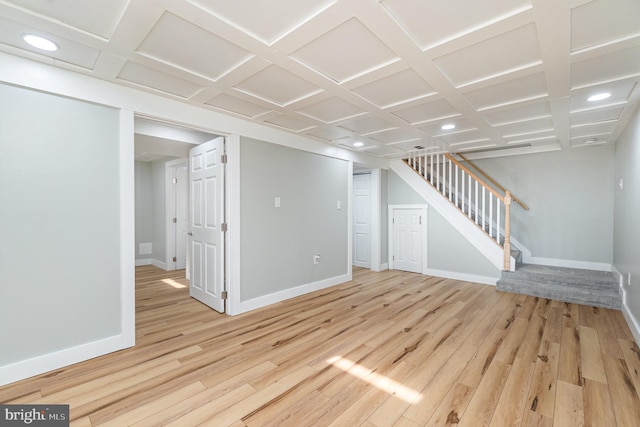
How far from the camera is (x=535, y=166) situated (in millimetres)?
5258

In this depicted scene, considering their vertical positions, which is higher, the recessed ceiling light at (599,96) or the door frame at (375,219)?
the recessed ceiling light at (599,96)

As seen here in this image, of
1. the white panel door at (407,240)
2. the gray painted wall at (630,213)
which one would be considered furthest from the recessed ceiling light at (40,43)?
the white panel door at (407,240)

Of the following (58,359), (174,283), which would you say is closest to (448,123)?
(58,359)

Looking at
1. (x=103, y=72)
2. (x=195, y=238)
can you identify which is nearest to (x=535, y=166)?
(x=195, y=238)

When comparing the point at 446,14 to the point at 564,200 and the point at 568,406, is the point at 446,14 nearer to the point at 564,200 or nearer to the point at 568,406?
the point at 568,406

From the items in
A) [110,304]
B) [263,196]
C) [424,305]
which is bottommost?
[424,305]

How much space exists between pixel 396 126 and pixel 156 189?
5432 millimetres

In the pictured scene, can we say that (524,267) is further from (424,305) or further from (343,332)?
(343,332)

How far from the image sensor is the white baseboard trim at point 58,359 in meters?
2.05

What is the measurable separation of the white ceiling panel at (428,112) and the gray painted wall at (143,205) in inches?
231

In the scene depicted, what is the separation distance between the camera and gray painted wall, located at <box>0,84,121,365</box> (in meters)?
2.07

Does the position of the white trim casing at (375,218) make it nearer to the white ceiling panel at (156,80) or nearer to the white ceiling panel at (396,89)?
the white ceiling panel at (396,89)

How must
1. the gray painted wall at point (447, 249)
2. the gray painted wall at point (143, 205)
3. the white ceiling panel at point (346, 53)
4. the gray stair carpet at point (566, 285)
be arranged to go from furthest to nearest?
the gray painted wall at point (143, 205) → the gray painted wall at point (447, 249) → the gray stair carpet at point (566, 285) → the white ceiling panel at point (346, 53)

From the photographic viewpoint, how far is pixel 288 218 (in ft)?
13.3
